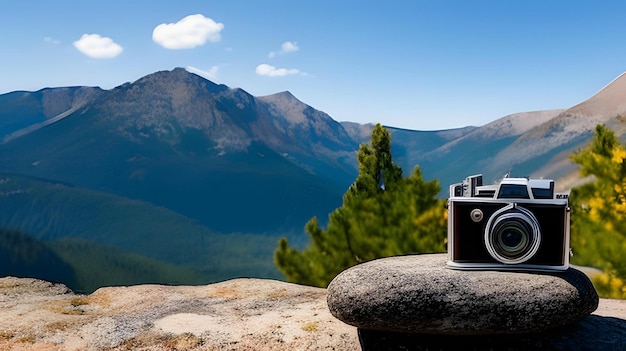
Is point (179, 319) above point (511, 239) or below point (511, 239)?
below

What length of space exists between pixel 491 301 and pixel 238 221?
382 feet

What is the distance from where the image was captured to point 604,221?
15617 millimetres

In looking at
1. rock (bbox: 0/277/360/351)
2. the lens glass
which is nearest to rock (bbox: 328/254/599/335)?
the lens glass

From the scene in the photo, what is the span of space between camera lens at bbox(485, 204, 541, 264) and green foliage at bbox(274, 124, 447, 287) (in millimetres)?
8396

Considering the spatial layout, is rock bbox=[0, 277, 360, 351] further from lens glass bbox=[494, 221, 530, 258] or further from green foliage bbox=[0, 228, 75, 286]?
green foliage bbox=[0, 228, 75, 286]

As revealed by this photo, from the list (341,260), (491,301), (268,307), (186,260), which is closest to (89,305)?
(268,307)

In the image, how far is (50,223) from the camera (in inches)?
3939

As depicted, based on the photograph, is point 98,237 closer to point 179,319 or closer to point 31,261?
point 31,261

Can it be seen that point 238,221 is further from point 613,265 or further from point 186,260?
point 613,265

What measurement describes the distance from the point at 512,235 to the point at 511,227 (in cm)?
15

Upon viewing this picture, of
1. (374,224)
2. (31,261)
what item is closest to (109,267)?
(31,261)

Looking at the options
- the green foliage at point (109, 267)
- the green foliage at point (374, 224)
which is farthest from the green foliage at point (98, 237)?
the green foliage at point (374, 224)

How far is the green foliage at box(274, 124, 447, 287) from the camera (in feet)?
51.1

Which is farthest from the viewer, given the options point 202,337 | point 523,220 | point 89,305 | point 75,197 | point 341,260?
point 75,197
